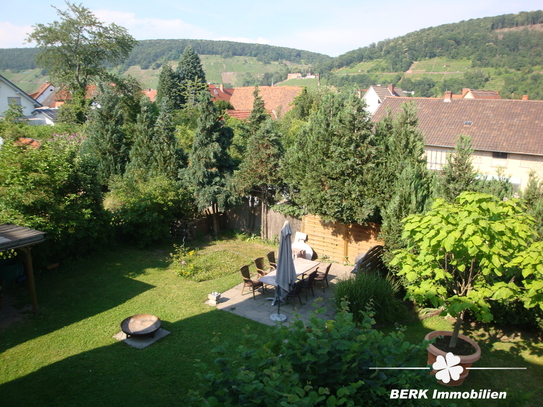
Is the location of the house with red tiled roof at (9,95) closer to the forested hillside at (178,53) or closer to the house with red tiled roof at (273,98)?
the house with red tiled roof at (273,98)

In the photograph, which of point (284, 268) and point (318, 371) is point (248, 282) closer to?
point (284, 268)

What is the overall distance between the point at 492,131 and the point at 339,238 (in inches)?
767

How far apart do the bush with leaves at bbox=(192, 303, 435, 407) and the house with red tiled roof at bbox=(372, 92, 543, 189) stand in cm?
2140

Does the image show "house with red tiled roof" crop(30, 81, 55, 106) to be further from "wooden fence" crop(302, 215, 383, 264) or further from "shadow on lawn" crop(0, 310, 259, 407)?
"shadow on lawn" crop(0, 310, 259, 407)

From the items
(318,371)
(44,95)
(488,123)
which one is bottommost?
(318,371)

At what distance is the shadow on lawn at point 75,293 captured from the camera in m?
8.16

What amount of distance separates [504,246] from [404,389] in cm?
397

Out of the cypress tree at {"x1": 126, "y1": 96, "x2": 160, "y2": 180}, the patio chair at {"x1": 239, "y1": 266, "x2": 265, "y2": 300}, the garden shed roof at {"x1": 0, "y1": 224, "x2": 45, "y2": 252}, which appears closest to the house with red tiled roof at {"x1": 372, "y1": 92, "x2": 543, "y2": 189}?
the cypress tree at {"x1": 126, "y1": 96, "x2": 160, "y2": 180}

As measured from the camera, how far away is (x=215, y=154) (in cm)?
1469

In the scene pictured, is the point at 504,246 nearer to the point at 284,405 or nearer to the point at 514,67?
the point at 284,405

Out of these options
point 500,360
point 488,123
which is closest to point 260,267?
point 500,360

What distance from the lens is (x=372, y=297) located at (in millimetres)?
8766

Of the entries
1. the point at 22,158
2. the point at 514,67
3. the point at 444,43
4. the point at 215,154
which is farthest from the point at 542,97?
the point at 22,158

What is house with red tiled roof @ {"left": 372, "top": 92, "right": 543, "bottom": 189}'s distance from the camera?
24.2m
